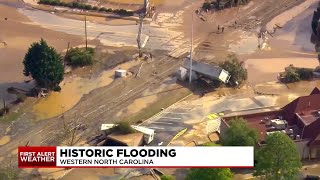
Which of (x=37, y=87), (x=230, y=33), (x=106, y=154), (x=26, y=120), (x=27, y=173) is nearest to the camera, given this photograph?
(x=106, y=154)

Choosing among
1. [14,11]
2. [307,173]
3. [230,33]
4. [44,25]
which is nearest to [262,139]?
[307,173]

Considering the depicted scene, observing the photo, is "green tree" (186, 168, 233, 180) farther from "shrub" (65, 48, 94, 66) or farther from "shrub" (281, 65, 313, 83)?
"shrub" (65, 48, 94, 66)

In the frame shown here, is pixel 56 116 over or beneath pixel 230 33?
beneath

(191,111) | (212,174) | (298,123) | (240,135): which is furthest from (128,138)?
(298,123)

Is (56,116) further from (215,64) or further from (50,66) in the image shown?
(215,64)

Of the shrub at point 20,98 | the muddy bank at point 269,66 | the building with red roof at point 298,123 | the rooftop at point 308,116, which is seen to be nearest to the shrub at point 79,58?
the shrub at point 20,98

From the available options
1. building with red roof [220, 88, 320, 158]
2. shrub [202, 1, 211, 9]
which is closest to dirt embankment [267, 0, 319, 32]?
shrub [202, 1, 211, 9]

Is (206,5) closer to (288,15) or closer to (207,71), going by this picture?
(288,15)
